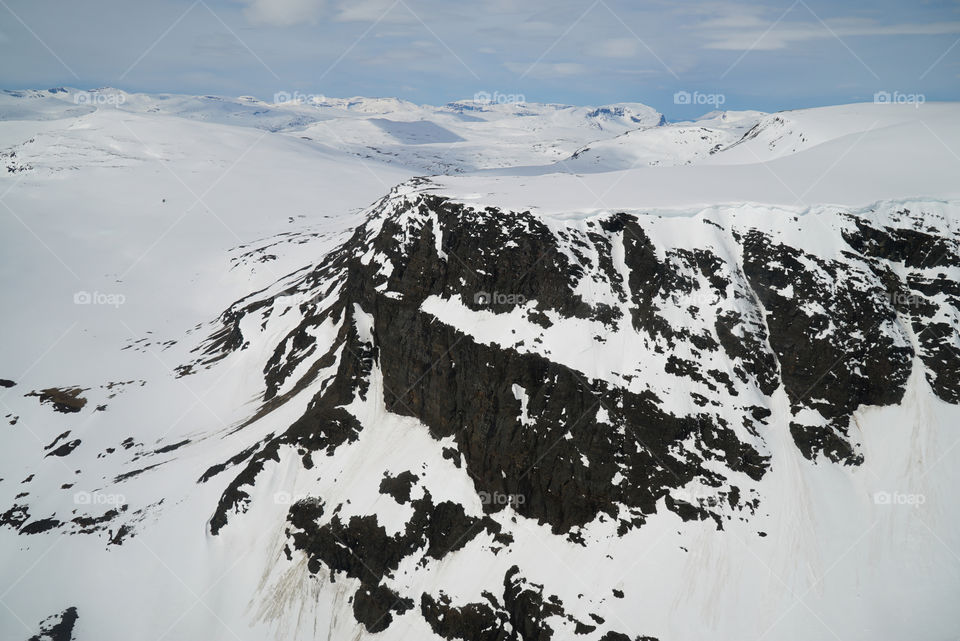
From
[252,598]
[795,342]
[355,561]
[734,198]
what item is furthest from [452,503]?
[734,198]

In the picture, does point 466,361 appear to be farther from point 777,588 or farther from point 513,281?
point 777,588
